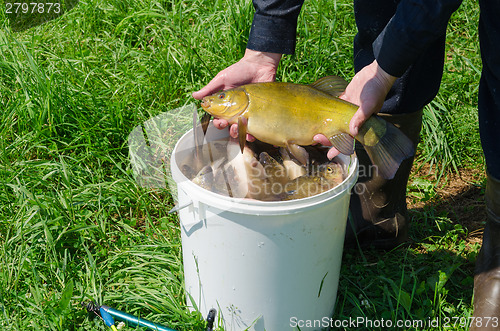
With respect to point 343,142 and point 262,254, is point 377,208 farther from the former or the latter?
point 262,254

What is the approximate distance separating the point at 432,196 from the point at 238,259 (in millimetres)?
1514

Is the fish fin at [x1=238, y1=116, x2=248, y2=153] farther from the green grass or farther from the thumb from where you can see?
the green grass

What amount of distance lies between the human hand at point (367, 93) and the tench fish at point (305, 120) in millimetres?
26

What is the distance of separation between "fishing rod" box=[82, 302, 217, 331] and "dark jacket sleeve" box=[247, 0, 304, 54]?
1.09 metres

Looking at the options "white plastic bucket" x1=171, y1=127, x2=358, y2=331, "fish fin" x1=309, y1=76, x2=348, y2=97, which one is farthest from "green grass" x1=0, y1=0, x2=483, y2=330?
"fish fin" x1=309, y1=76, x2=348, y2=97

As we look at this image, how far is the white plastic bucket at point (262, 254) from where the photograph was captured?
1.78m

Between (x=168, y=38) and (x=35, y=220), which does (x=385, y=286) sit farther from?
(x=168, y=38)

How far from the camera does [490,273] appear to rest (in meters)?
2.26

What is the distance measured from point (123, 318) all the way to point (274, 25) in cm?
133

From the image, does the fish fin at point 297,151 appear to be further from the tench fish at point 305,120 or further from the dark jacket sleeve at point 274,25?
the dark jacket sleeve at point 274,25

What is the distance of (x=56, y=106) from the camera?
114 inches

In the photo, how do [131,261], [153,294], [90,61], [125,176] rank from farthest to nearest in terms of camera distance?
1. [90,61]
2. [125,176]
3. [131,261]
4. [153,294]

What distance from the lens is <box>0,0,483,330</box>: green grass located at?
230 centimetres

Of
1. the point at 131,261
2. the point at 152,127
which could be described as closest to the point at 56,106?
the point at 152,127
